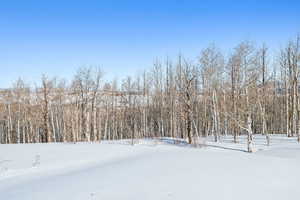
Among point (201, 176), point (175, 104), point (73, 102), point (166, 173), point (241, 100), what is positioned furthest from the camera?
point (73, 102)

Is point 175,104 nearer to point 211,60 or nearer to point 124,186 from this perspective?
point 211,60

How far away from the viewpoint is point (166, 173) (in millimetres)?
6039

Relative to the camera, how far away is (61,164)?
8953mm

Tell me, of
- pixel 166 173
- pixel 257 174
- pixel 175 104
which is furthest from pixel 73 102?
pixel 257 174

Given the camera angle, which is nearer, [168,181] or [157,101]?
[168,181]

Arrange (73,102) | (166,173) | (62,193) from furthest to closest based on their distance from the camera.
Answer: (73,102)
(166,173)
(62,193)

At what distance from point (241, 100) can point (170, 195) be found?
34.0 ft

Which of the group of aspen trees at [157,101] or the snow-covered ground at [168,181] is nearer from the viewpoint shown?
the snow-covered ground at [168,181]

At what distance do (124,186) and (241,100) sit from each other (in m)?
10.6

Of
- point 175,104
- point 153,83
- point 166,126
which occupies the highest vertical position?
point 153,83

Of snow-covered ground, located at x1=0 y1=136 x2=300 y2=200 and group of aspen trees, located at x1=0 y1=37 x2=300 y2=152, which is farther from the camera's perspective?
group of aspen trees, located at x1=0 y1=37 x2=300 y2=152

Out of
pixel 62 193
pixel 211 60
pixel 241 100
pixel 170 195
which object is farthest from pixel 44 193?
pixel 211 60

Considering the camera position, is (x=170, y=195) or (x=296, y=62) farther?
(x=296, y=62)

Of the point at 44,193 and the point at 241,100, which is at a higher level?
the point at 241,100
